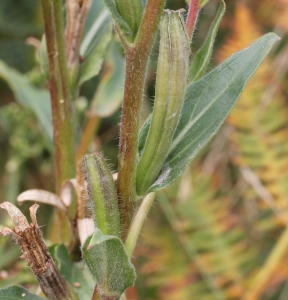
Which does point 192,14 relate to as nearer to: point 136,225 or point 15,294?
point 136,225

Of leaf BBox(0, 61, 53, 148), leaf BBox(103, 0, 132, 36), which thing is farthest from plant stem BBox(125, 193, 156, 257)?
leaf BBox(0, 61, 53, 148)

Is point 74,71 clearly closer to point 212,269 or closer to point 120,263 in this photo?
point 120,263

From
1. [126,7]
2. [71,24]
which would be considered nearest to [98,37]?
[71,24]

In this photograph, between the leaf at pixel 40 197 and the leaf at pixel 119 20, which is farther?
the leaf at pixel 40 197

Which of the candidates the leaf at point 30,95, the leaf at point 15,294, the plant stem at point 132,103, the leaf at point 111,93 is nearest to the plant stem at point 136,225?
the plant stem at point 132,103

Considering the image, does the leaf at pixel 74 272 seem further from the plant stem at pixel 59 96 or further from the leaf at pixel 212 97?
the leaf at pixel 212 97

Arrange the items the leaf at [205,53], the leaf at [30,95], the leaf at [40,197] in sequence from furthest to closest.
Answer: the leaf at [30,95] < the leaf at [40,197] < the leaf at [205,53]

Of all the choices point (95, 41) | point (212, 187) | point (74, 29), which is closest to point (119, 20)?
point (74, 29)
